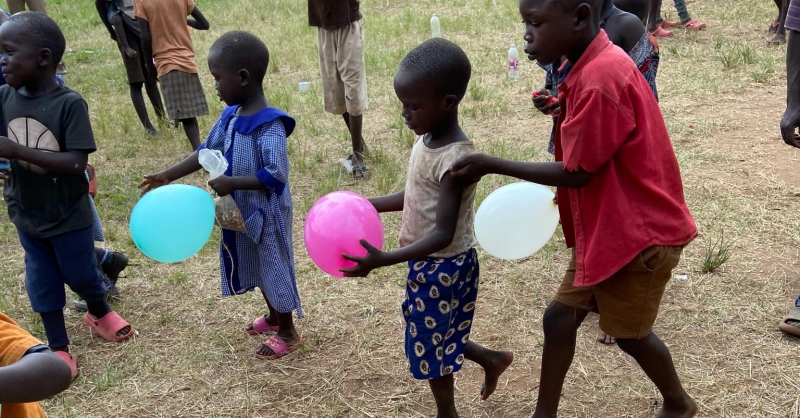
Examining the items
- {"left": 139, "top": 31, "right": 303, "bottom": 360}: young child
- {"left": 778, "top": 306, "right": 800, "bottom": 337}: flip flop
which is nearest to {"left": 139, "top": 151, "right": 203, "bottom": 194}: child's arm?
{"left": 139, "top": 31, "right": 303, "bottom": 360}: young child

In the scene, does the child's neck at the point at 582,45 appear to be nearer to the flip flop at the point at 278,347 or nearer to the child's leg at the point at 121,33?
the flip flop at the point at 278,347

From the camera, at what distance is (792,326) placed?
3184 millimetres

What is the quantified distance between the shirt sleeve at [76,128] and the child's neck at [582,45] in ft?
6.64

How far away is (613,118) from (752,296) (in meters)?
1.95

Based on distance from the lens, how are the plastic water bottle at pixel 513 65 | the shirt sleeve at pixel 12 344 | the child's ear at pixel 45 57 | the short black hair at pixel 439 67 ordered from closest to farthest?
the shirt sleeve at pixel 12 344
the short black hair at pixel 439 67
the child's ear at pixel 45 57
the plastic water bottle at pixel 513 65

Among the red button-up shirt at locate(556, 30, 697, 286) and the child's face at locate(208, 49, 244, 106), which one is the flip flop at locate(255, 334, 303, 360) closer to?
the child's face at locate(208, 49, 244, 106)

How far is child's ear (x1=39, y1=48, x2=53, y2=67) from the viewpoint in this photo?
120 inches

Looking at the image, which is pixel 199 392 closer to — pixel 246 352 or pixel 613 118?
pixel 246 352

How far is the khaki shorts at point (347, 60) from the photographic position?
5.30 meters

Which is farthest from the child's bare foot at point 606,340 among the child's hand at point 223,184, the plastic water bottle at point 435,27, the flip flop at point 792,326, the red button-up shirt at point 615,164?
the plastic water bottle at point 435,27

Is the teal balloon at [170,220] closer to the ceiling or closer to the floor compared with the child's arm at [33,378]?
closer to the floor

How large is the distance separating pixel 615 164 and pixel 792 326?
160 cm

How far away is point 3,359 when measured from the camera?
162 cm

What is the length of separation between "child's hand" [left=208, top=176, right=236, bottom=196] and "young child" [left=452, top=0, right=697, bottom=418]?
42.0 inches
